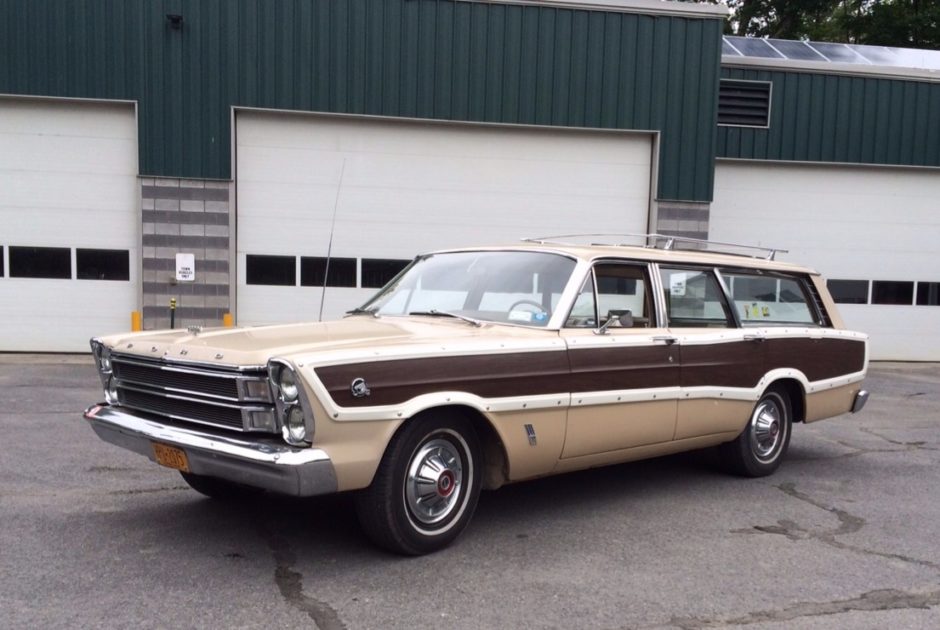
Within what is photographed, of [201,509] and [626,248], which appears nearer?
[201,509]

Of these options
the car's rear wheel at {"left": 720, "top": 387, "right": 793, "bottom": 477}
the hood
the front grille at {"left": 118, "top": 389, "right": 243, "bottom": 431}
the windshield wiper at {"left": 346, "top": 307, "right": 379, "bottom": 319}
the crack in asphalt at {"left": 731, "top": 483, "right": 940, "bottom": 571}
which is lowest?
the crack in asphalt at {"left": 731, "top": 483, "right": 940, "bottom": 571}

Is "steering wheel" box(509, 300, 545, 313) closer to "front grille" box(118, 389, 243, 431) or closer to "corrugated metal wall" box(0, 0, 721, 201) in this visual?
"front grille" box(118, 389, 243, 431)

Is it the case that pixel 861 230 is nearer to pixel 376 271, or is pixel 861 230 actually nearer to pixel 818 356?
pixel 376 271

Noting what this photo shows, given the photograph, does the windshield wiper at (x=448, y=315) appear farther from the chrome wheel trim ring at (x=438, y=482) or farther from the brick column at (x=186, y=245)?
the brick column at (x=186, y=245)

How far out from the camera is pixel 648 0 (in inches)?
542

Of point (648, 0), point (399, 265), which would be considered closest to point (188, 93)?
point (399, 265)

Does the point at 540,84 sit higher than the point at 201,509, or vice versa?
the point at 540,84

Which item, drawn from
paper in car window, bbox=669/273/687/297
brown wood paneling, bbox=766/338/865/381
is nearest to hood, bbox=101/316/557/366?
paper in car window, bbox=669/273/687/297

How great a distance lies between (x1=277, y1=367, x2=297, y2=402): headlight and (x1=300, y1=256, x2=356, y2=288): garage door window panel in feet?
33.0

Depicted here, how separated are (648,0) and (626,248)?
9770 mm

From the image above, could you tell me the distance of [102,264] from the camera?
13.3 meters

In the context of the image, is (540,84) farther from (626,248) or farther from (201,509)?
(201,509)

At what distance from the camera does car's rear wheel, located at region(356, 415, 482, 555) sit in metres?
3.94

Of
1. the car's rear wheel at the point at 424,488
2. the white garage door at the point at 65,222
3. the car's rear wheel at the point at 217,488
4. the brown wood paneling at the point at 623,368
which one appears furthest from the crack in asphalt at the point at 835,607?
the white garage door at the point at 65,222
